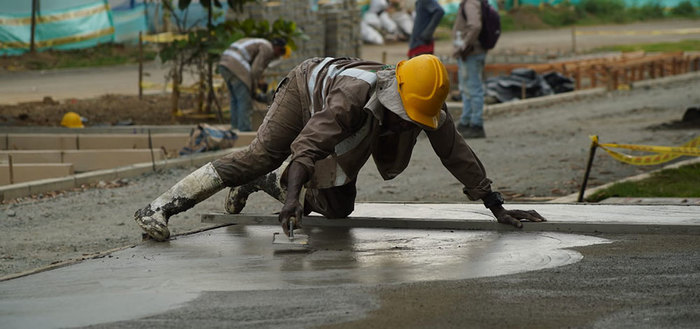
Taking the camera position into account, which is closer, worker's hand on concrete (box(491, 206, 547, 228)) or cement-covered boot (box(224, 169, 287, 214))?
worker's hand on concrete (box(491, 206, 547, 228))

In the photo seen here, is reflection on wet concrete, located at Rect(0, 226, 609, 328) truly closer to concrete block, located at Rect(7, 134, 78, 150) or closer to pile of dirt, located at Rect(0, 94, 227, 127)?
concrete block, located at Rect(7, 134, 78, 150)

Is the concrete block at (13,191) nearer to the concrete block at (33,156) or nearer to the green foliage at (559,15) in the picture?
the concrete block at (33,156)

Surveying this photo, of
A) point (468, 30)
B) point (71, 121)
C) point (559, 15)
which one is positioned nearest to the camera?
point (468, 30)

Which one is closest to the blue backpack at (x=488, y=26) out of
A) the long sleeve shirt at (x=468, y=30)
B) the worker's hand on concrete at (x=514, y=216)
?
the long sleeve shirt at (x=468, y=30)

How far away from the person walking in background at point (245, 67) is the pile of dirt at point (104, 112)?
1697mm

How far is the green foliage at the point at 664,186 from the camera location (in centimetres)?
840

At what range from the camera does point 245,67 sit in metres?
13.0

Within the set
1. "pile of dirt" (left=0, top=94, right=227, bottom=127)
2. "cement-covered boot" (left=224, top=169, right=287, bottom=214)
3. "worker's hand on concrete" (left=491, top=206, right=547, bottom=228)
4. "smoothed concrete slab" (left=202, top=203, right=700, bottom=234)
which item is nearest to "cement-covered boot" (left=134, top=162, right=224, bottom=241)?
"cement-covered boot" (left=224, top=169, right=287, bottom=214)

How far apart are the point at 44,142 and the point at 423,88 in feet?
24.9

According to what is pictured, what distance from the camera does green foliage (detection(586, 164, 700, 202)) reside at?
27.6 ft

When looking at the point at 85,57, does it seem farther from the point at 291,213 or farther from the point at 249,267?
the point at 249,267

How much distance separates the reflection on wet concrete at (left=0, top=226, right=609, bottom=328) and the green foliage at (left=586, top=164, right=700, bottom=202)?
115 inches

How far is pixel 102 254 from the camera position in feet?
17.9

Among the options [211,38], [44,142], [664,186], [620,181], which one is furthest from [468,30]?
[44,142]
